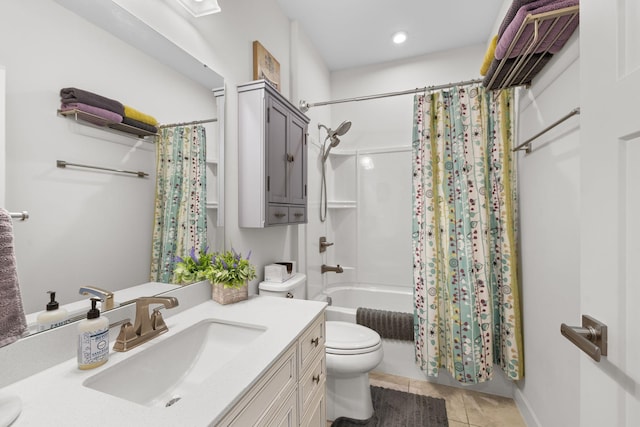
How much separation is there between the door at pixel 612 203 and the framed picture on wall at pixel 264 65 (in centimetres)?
142

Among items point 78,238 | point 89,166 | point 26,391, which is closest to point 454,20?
point 89,166

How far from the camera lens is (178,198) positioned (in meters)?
1.21

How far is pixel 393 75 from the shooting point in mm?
2865

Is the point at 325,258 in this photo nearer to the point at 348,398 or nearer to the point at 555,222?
the point at 348,398

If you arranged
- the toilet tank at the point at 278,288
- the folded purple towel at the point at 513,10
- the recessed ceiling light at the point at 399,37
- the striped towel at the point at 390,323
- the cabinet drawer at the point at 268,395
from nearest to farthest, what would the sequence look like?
the cabinet drawer at the point at 268,395, the folded purple towel at the point at 513,10, the toilet tank at the point at 278,288, the striped towel at the point at 390,323, the recessed ceiling light at the point at 399,37

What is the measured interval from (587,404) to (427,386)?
1.64 metres

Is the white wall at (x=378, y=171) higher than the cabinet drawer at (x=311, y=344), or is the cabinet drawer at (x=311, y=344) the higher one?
the white wall at (x=378, y=171)

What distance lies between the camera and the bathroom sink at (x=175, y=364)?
0.79 meters

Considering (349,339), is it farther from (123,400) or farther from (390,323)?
(123,400)

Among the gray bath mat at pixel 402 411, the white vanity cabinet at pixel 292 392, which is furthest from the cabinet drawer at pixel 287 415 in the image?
the gray bath mat at pixel 402 411

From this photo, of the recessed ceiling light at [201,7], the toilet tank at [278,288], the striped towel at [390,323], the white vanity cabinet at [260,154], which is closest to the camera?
the recessed ceiling light at [201,7]

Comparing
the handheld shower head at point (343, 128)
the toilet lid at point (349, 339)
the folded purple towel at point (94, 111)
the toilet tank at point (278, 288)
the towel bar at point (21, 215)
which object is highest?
the handheld shower head at point (343, 128)

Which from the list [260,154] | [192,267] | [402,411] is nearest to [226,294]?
[192,267]

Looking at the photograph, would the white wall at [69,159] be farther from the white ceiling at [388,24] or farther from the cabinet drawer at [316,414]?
the white ceiling at [388,24]
